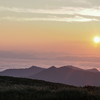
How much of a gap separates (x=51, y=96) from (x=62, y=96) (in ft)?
2.85

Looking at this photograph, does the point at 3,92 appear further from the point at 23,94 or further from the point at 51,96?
the point at 51,96

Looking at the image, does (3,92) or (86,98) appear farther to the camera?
(3,92)

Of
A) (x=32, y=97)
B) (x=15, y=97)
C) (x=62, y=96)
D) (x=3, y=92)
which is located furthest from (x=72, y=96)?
(x=3, y=92)

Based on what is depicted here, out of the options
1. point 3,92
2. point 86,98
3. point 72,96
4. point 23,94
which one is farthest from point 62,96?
point 3,92

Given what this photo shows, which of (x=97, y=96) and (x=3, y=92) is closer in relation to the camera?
(x=97, y=96)

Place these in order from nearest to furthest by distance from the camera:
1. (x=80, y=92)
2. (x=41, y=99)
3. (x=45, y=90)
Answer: (x=41, y=99) < (x=80, y=92) < (x=45, y=90)

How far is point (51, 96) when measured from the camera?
16.0 m

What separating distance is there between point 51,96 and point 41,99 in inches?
36.3

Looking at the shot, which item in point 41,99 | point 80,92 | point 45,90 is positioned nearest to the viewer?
point 41,99

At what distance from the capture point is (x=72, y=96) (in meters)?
16.0

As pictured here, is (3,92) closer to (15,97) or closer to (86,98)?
(15,97)

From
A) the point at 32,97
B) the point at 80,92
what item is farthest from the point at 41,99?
the point at 80,92

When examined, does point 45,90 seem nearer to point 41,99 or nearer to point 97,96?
point 41,99

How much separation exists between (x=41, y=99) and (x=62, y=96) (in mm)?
1664
